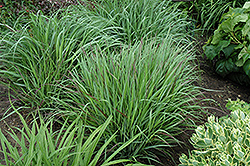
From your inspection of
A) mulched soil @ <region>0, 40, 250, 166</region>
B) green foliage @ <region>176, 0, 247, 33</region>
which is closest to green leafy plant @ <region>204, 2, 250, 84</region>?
mulched soil @ <region>0, 40, 250, 166</region>

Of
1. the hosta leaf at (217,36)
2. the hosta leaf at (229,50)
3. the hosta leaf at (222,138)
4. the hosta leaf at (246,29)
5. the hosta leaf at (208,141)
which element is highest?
the hosta leaf at (246,29)

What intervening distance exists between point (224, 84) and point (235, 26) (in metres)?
0.84

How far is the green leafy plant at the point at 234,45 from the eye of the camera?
3.15 metres

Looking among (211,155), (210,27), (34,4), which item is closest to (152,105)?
(211,155)

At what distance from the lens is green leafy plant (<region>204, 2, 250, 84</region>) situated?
3146 mm

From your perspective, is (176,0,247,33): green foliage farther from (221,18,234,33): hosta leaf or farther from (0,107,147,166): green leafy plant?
(0,107,147,166): green leafy plant

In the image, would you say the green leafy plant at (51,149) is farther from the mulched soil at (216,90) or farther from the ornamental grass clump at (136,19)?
the ornamental grass clump at (136,19)

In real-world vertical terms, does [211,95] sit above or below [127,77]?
below

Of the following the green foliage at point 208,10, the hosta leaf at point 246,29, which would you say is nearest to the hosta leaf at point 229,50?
the hosta leaf at point 246,29

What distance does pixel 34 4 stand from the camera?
140 inches

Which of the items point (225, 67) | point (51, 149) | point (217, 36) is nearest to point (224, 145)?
point (51, 149)

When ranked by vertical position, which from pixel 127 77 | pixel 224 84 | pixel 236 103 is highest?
pixel 127 77

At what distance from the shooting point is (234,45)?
3281 millimetres

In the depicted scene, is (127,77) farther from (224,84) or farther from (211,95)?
(224,84)
